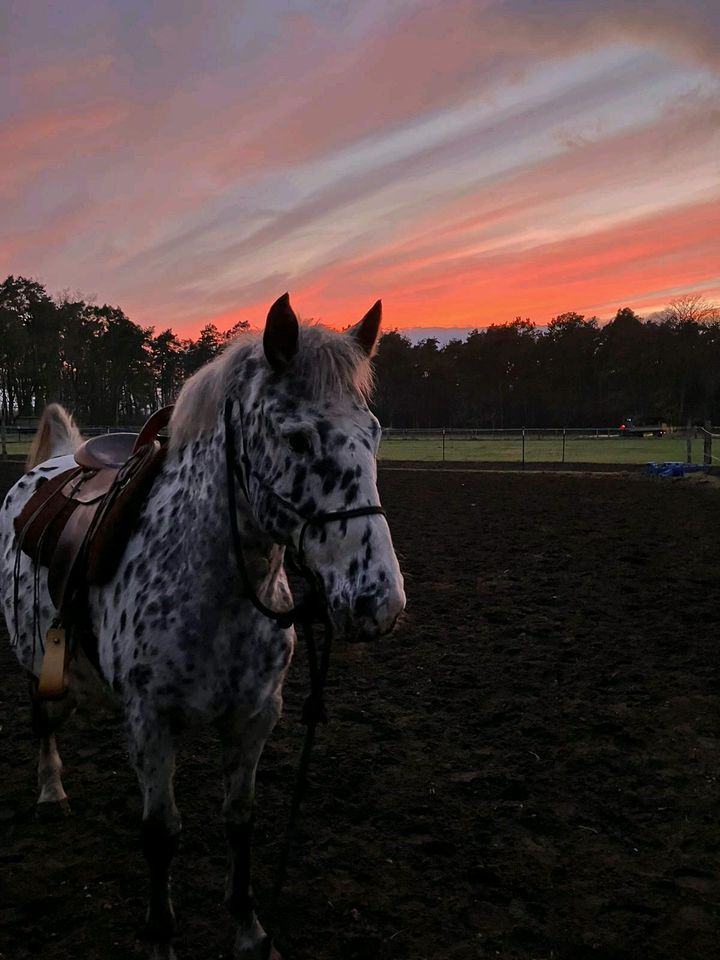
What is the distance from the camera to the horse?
1.80 m

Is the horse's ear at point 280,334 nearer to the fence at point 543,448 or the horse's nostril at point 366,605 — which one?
the horse's nostril at point 366,605

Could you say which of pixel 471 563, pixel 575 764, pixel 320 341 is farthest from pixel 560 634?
pixel 320 341

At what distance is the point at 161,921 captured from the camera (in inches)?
94.5

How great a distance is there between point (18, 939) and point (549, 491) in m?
16.1

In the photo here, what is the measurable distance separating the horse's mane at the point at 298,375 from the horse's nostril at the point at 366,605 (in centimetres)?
60

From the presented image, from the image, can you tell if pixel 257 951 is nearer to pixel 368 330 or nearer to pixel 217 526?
pixel 217 526

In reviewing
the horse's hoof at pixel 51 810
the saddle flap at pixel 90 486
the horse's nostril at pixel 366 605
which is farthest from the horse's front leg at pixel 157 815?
the horse's hoof at pixel 51 810

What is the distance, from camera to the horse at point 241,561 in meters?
1.80

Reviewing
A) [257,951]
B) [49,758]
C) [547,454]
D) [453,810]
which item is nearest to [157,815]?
[257,951]

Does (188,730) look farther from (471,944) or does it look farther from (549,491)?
(549,491)

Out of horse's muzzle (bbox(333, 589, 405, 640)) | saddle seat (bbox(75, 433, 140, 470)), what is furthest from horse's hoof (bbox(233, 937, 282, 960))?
saddle seat (bbox(75, 433, 140, 470))

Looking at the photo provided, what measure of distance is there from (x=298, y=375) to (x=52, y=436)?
3205 mm

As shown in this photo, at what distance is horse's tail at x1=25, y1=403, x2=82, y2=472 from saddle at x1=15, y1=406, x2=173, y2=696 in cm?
104

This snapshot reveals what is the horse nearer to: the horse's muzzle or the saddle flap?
the horse's muzzle
